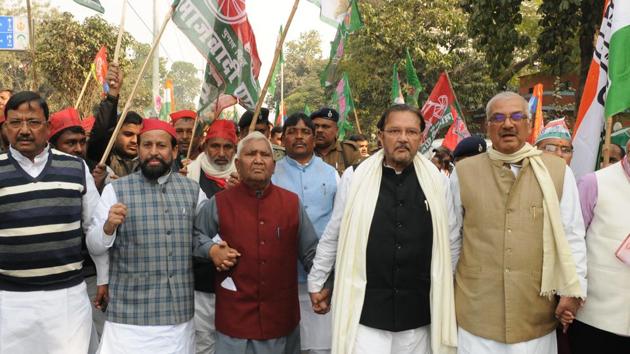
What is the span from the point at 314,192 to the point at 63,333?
191 cm

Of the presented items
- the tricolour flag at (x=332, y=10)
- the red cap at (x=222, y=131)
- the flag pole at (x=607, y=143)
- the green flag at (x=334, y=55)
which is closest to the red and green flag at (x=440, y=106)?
the green flag at (x=334, y=55)

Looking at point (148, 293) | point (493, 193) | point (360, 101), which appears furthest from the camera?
point (360, 101)

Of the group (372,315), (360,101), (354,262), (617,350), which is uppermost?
(360,101)

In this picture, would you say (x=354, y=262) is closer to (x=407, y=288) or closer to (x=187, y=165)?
(x=407, y=288)

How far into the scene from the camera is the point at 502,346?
10.6 feet

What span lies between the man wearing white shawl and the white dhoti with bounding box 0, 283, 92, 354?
5.27ft

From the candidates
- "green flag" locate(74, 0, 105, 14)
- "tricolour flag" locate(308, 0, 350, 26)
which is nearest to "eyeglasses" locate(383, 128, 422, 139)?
"tricolour flag" locate(308, 0, 350, 26)

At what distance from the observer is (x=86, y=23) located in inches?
992

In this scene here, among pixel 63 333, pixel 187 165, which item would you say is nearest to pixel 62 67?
pixel 187 165

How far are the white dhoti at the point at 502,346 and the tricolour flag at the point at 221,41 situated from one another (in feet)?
9.42

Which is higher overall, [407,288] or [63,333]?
[407,288]

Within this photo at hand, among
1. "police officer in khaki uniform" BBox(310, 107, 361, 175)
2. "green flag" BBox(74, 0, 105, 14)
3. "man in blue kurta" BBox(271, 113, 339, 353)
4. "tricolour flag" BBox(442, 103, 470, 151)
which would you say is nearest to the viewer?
"man in blue kurta" BBox(271, 113, 339, 353)

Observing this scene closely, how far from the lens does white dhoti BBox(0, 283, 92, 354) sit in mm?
3512

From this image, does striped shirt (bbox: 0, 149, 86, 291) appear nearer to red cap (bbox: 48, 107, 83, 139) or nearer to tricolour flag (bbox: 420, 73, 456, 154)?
red cap (bbox: 48, 107, 83, 139)
